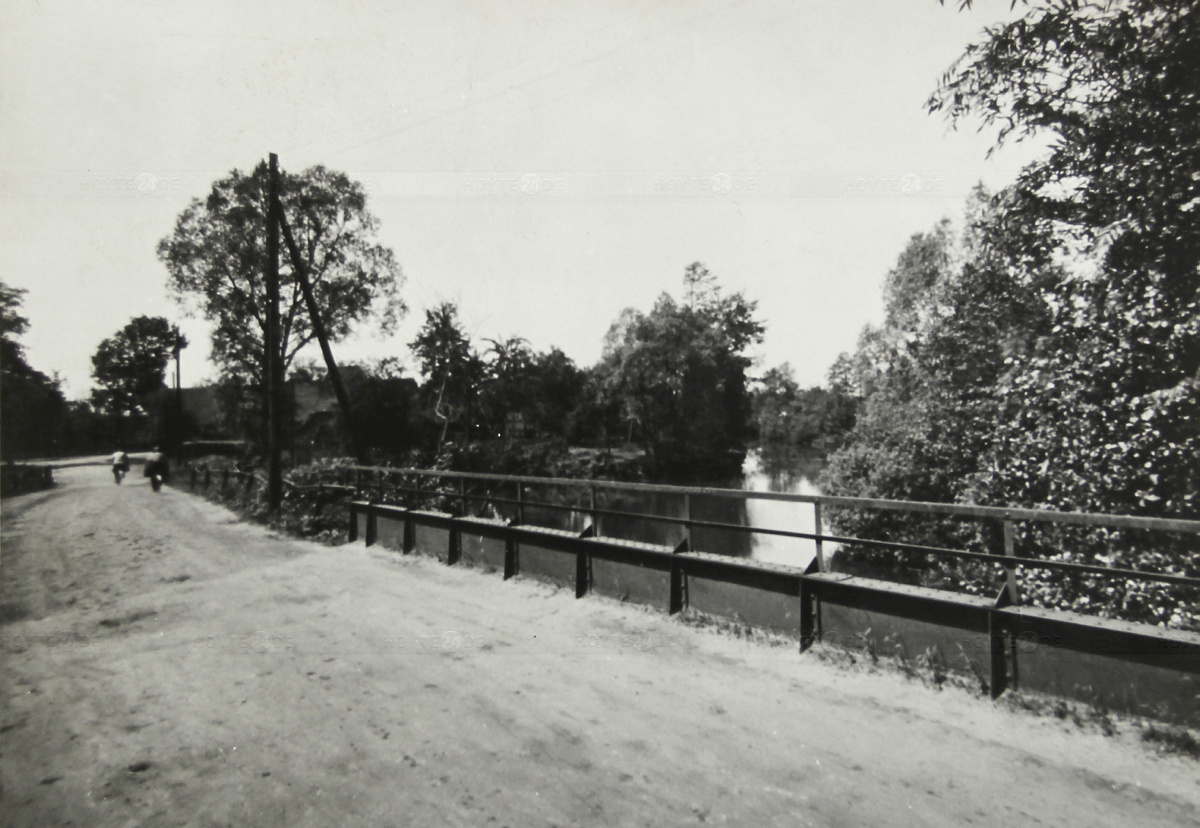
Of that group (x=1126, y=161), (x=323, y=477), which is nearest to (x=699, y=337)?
(x=323, y=477)

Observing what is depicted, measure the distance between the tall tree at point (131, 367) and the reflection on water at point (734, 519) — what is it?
43.1 metres

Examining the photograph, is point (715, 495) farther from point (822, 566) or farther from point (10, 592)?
point (10, 592)

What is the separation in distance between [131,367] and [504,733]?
66.6 m

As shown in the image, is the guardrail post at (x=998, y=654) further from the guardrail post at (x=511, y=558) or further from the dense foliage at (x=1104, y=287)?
the guardrail post at (x=511, y=558)

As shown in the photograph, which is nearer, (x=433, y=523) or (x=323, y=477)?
(x=433, y=523)

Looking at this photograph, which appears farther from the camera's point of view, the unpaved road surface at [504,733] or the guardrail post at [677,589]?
the guardrail post at [677,589]

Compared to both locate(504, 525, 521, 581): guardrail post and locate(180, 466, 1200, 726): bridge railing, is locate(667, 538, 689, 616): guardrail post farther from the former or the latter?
locate(504, 525, 521, 581): guardrail post

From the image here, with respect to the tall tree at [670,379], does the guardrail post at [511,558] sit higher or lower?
lower

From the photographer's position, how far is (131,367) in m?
56.8

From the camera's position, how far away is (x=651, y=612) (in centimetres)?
595

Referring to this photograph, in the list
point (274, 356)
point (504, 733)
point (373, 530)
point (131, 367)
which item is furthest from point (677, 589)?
point (131, 367)

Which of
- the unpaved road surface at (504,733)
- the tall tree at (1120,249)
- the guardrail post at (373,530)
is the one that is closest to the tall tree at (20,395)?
the guardrail post at (373,530)

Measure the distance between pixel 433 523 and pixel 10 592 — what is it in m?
4.89

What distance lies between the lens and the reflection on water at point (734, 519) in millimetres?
18375
